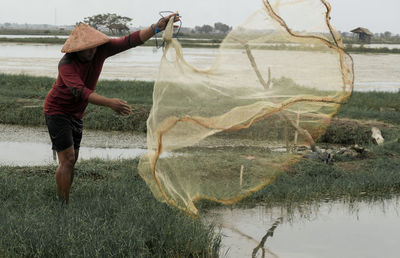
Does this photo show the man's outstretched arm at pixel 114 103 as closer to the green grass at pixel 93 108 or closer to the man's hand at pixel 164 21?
the man's hand at pixel 164 21

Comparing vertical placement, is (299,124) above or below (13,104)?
above

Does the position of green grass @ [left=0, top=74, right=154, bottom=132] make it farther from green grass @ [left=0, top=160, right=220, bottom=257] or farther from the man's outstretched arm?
the man's outstretched arm

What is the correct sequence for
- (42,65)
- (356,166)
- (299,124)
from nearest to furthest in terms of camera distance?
(299,124) < (356,166) < (42,65)

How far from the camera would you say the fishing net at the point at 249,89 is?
3533mm

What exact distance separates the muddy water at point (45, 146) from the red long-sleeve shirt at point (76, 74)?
2779 millimetres

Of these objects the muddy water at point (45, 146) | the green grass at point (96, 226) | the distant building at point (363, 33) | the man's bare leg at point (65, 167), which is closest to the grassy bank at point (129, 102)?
the muddy water at point (45, 146)

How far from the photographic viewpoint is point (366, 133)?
884 centimetres

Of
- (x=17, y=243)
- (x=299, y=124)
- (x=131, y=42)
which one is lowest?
(x=17, y=243)

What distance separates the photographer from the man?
152 inches

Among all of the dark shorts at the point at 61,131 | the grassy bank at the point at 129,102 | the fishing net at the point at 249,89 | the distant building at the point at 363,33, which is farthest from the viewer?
the distant building at the point at 363,33

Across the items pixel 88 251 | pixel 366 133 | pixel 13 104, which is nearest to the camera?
pixel 88 251

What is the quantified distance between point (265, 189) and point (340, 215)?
0.78m

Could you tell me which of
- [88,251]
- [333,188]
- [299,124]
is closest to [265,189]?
[333,188]

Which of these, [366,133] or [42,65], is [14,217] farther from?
[42,65]
